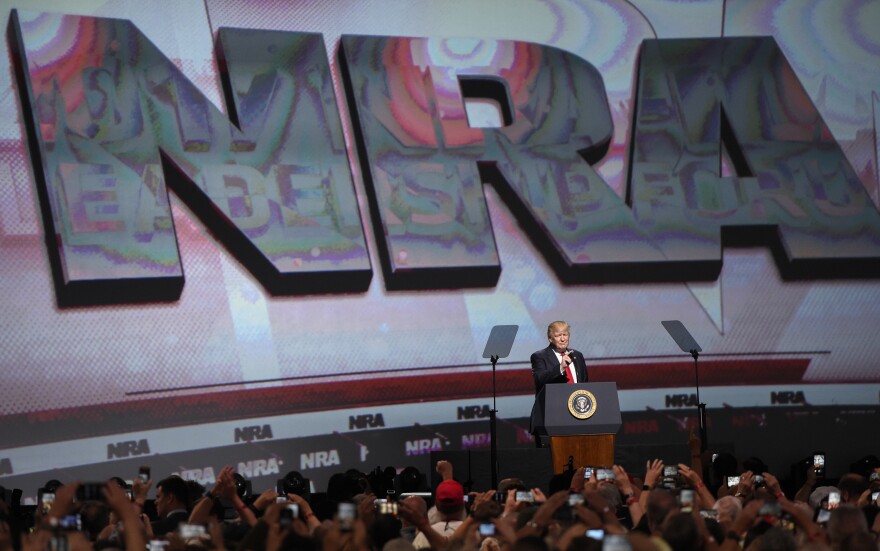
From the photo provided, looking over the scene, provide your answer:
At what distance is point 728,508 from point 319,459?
502 centimetres

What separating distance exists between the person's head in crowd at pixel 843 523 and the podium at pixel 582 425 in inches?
132

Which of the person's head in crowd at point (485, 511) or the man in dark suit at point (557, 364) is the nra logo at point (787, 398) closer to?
the man in dark suit at point (557, 364)

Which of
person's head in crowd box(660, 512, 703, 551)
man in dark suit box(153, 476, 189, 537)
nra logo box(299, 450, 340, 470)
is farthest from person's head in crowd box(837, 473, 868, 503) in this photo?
nra logo box(299, 450, 340, 470)

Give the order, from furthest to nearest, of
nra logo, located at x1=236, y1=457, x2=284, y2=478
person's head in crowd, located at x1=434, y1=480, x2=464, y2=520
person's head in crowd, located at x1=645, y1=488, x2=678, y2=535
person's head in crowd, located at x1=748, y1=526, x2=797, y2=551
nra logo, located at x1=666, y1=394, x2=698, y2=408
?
nra logo, located at x1=666, y1=394, x2=698, y2=408 → nra logo, located at x1=236, y1=457, x2=284, y2=478 → person's head in crowd, located at x1=434, y1=480, x2=464, y2=520 → person's head in crowd, located at x1=645, y1=488, x2=678, y2=535 → person's head in crowd, located at x1=748, y1=526, x2=797, y2=551

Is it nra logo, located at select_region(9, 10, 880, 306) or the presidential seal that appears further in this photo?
nra logo, located at select_region(9, 10, 880, 306)

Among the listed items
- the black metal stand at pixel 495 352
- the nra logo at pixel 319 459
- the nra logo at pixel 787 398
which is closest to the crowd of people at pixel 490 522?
the black metal stand at pixel 495 352

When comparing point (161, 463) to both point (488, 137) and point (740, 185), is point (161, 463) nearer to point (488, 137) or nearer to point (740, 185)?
point (488, 137)

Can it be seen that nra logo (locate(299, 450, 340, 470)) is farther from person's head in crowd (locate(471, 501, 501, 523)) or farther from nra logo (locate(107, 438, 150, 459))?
person's head in crowd (locate(471, 501, 501, 523))

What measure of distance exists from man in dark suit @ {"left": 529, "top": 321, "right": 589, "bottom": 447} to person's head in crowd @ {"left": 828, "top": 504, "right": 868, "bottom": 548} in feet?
13.2

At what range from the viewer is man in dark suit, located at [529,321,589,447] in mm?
8461

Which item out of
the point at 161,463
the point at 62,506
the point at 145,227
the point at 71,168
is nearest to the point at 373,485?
the point at 161,463

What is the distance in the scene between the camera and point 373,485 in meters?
8.73

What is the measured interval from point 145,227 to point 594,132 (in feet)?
12.6

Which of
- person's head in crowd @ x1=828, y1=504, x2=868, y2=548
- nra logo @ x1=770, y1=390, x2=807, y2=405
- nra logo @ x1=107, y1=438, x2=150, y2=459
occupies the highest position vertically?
nra logo @ x1=107, y1=438, x2=150, y2=459
